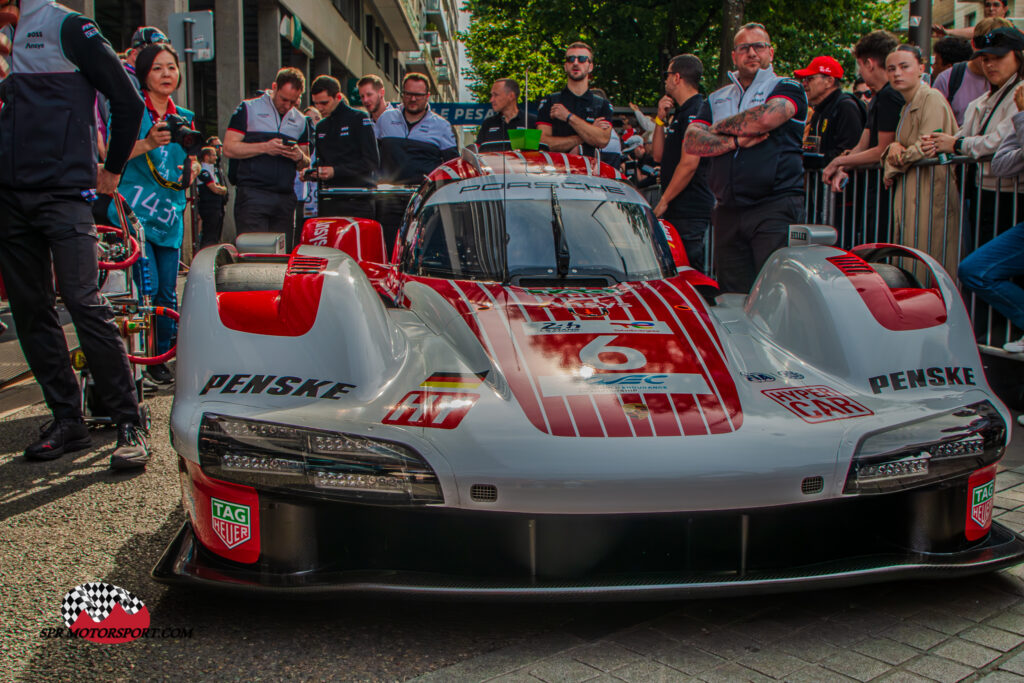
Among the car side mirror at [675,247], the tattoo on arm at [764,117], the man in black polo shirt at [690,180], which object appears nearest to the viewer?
the car side mirror at [675,247]

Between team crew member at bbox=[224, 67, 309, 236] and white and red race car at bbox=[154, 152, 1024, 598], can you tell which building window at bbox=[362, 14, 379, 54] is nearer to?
team crew member at bbox=[224, 67, 309, 236]

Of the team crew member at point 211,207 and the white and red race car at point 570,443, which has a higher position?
the team crew member at point 211,207

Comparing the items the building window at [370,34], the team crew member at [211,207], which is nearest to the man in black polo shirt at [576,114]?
the team crew member at [211,207]

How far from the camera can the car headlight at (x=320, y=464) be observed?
2404 millimetres

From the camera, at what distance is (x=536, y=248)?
3.84 metres

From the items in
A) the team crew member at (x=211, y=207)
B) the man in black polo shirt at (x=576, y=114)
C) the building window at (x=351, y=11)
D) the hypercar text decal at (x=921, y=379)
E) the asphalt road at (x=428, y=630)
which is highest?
the building window at (x=351, y=11)

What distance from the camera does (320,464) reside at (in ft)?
7.97

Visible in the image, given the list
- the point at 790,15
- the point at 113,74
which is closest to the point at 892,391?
the point at 113,74

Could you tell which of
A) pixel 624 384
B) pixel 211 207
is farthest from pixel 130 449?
pixel 211 207

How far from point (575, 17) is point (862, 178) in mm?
22233

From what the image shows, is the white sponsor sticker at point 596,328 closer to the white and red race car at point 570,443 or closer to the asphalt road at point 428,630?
the white and red race car at point 570,443

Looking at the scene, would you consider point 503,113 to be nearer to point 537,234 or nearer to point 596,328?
point 537,234

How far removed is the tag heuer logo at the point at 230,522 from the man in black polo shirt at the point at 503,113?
5.94m

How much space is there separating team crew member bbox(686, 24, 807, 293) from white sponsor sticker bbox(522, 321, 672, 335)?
250 centimetres
